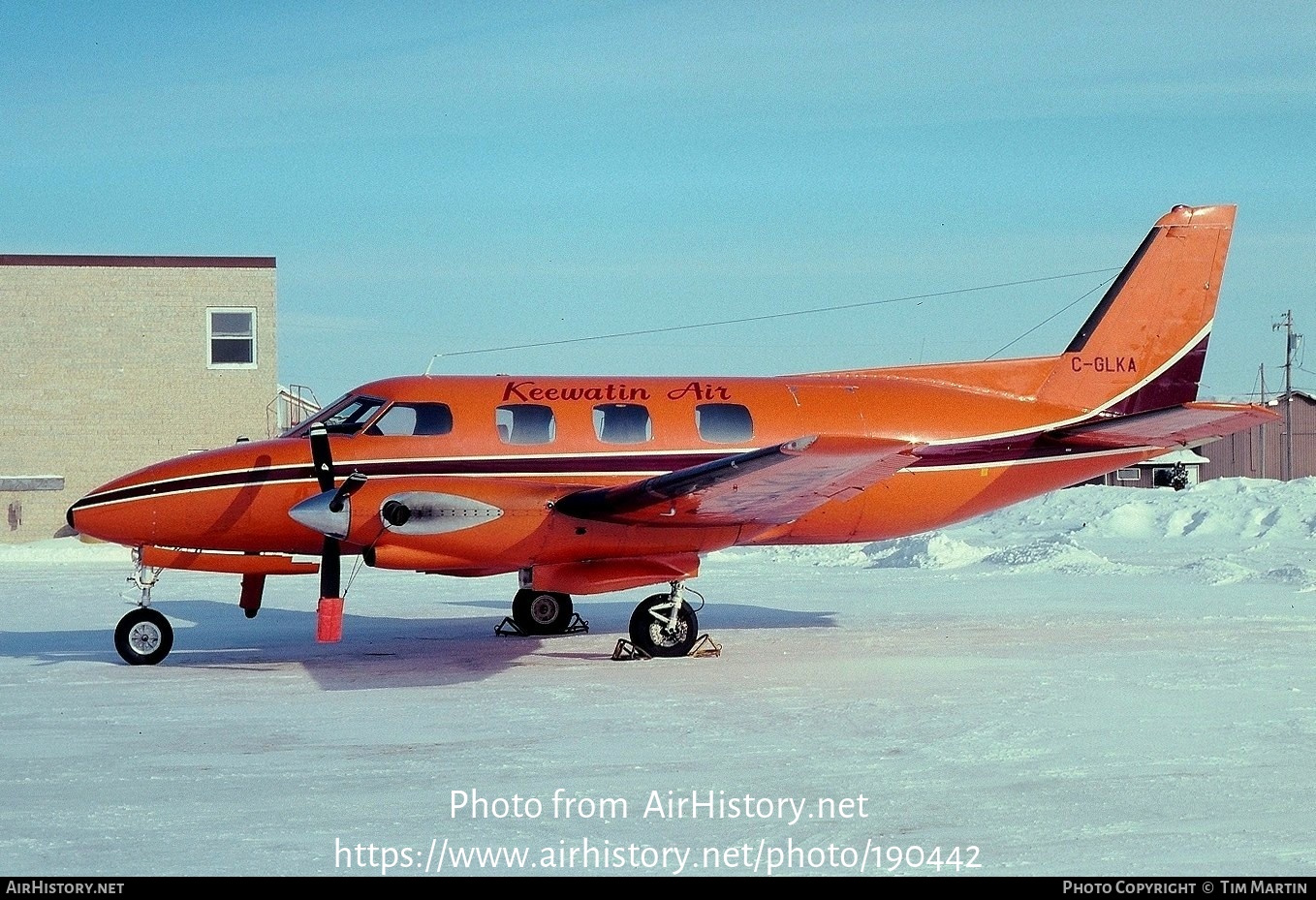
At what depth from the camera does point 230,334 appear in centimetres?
3306

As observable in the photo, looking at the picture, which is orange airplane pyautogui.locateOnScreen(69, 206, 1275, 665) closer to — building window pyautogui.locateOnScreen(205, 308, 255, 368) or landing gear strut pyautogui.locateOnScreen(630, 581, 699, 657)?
landing gear strut pyautogui.locateOnScreen(630, 581, 699, 657)

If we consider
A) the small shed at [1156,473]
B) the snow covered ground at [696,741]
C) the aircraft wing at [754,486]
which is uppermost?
the small shed at [1156,473]

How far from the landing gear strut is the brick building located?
72.1 feet

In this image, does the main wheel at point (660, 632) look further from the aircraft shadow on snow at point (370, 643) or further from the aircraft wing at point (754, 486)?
the aircraft wing at point (754, 486)

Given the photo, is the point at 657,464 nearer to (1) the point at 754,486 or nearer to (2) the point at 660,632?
(2) the point at 660,632

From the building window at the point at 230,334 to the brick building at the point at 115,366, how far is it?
0.07m

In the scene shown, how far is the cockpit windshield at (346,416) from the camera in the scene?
44.3 feet

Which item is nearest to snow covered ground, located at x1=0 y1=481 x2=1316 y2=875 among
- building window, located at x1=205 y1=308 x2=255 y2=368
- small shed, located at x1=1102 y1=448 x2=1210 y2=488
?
building window, located at x1=205 y1=308 x2=255 y2=368

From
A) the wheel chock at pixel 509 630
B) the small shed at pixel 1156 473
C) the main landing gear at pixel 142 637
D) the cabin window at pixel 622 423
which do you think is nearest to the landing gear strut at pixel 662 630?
the cabin window at pixel 622 423

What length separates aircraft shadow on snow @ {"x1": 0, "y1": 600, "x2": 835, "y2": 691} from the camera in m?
12.7

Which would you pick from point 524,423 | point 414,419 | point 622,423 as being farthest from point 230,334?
point 622,423

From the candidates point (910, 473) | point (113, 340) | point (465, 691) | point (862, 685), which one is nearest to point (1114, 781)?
point (862, 685)

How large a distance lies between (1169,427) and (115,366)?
26556 millimetres
